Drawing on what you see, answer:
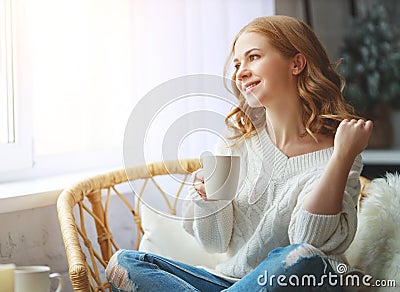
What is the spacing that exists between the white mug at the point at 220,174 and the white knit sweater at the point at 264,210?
0.07ft

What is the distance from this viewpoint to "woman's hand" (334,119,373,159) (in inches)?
53.0

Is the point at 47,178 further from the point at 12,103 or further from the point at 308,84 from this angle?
the point at 308,84

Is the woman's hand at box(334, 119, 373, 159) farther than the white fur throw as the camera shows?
No

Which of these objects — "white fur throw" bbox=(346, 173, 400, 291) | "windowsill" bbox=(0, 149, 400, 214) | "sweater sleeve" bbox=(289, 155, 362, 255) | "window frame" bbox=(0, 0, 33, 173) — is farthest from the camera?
"window frame" bbox=(0, 0, 33, 173)

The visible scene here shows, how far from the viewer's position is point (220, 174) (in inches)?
53.3

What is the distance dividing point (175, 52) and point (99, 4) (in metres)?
0.31

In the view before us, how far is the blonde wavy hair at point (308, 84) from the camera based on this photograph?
4.72ft

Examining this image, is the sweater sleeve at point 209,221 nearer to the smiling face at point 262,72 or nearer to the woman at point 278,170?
the woman at point 278,170

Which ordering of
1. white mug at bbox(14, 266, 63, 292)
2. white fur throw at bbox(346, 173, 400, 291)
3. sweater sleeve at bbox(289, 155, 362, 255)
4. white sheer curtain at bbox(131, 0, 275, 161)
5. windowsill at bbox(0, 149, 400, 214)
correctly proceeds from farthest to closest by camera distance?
white sheer curtain at bbox(131, 0, 275, 161)
windowsill at bbox(0, 149, 400, 214)
white fur throw at bbox(346, 173, 400, 291)
sweater sleeve at bbox(289, 155, 362, 255)
white mug at bbox(14, 266, 63, 292)

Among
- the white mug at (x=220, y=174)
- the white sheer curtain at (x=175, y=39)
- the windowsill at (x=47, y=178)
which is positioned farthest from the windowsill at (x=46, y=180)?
the white mug at (x=220, y=174)

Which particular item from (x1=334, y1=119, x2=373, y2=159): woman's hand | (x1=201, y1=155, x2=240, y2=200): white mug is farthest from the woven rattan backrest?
(x1=334, y1=119, x2=373, y2=159): woman's hand

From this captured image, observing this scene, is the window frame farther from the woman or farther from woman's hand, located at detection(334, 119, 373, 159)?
woman's hand, located at detection(334, 119, 373, 159)

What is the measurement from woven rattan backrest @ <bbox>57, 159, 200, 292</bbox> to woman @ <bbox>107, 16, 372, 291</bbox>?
89 millimetres

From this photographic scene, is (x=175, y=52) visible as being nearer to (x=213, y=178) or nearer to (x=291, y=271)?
(x=213, y=178)
